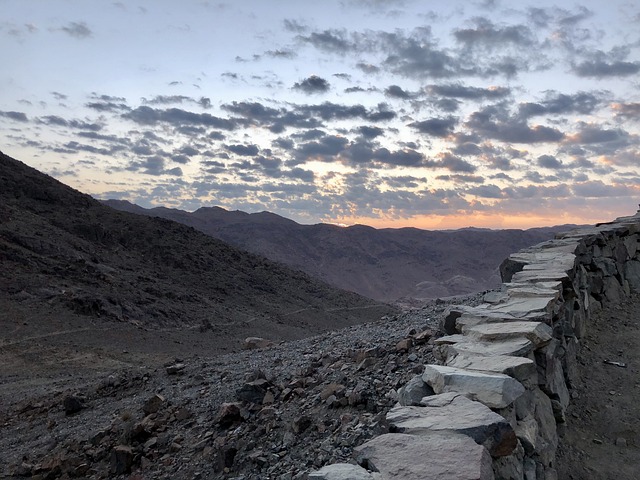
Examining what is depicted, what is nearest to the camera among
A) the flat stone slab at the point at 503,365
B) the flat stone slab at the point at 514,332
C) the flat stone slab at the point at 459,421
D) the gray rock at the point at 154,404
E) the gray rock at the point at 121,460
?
the flat stone slab at the point at 459,421

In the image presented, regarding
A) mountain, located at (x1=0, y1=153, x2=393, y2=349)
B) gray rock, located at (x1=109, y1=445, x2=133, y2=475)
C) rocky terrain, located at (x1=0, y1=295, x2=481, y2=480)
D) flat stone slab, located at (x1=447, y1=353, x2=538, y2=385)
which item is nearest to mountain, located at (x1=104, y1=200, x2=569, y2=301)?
mountain, located at (x1=0, y1=153, x2=393, y2=349)

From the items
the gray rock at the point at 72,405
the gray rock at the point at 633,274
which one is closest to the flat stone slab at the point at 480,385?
the gray rock at the point at 633,274

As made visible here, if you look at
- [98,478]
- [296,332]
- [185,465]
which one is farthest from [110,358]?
[185,465]

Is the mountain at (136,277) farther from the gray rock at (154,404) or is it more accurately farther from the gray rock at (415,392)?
the gray rock at (415,392)

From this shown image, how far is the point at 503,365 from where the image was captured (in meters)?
3.71

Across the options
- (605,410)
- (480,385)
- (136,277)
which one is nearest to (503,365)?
(480,385)

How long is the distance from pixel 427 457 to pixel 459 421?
16.2 inches

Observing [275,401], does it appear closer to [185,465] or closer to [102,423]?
[185,465]

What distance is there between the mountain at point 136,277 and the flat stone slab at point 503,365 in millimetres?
18132

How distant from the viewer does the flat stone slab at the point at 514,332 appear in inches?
170

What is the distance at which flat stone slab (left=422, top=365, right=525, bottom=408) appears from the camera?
3.27 metres

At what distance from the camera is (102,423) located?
8.38 metres

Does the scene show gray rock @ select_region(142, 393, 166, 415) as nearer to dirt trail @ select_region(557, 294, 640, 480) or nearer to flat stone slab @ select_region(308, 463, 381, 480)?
dirt trail @ select_region(557, 294, 640, 480)

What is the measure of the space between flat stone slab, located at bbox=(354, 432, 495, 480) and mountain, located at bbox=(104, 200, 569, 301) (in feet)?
225
